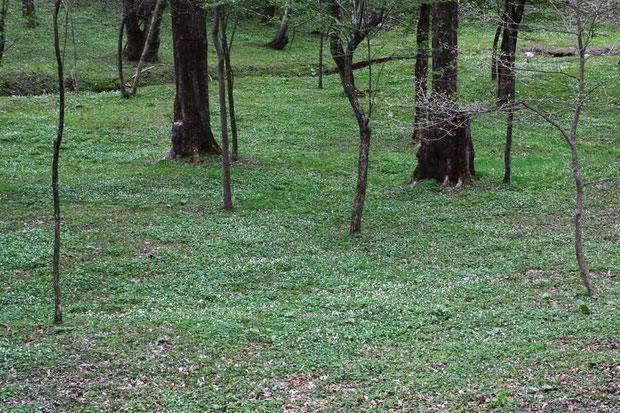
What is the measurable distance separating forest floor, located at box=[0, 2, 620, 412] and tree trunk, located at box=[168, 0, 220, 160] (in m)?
0.95

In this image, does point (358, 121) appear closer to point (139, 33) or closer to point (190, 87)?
point (190, 87)

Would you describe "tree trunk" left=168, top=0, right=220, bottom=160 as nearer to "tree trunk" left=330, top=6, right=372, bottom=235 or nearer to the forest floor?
the forest floor

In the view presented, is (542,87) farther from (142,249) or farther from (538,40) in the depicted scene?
(142,249)

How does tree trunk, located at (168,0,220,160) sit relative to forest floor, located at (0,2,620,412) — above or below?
above

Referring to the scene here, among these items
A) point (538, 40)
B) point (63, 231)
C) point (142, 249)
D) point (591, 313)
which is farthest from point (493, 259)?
point (538, 40)

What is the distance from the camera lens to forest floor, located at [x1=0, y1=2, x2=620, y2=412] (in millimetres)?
8305

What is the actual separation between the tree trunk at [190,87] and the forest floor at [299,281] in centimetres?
95

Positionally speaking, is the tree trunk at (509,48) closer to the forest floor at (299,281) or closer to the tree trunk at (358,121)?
the forest floor at (299,281)

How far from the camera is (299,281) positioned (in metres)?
12.5

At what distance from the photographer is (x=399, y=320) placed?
10.5 meters

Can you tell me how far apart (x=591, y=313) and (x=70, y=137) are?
61.2 feet

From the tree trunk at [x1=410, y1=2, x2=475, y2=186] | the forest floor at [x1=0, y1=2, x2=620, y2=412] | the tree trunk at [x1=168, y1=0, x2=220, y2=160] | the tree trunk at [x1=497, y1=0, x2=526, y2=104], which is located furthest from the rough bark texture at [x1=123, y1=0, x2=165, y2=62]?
the tree trunk at [x1=497, y1=0, x2=526, y2=104]

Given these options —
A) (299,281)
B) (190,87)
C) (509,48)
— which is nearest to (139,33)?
(190,87)

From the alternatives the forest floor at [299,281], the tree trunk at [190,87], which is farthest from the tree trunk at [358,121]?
the tree trunk at [190,87]
